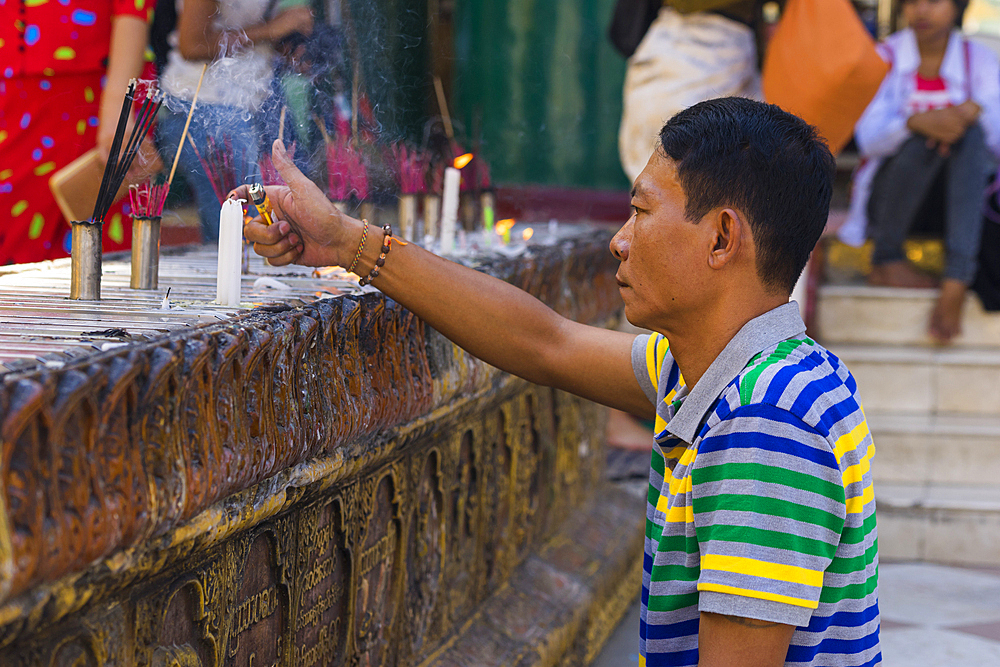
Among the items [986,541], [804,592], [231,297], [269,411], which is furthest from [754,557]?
[986,541]

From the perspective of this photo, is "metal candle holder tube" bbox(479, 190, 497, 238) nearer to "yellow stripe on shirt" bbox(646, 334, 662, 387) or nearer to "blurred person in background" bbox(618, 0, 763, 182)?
"blurred person in background" bbox(618, 0, 763, 182)

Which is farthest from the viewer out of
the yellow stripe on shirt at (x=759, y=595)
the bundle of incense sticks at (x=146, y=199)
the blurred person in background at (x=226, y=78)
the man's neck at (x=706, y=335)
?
the blurred person in background at (x=226, y=78)

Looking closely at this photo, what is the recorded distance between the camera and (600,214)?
20.0 feet

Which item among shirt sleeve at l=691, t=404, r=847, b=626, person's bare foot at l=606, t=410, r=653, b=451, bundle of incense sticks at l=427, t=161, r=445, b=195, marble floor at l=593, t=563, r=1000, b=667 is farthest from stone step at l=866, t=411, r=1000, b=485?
shirt sleeve at l=691, t=404, r=847, b=626

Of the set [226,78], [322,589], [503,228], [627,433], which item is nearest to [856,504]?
[322,589]

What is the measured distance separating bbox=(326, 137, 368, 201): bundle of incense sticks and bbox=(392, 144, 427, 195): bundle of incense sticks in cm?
37

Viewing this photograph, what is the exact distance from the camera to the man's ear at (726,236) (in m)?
1.32

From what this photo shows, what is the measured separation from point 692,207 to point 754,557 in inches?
18.8

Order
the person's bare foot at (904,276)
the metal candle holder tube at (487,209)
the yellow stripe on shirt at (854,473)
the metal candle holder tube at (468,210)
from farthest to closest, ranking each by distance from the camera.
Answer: the person's bare foot at (904,276), the metal candle holder tube at (468,210), the metal candle holder tube at (487,209), the yellow stripe on shirt at (854,473)

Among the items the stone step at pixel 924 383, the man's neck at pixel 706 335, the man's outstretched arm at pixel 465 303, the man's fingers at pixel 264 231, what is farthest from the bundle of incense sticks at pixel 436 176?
the stone step at pixel 924 383

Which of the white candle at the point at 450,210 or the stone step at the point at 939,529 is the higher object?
the white candle at the point at 450,210

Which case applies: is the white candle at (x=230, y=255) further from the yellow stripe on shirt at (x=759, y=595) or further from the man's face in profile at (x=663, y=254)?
the yellow stripe on shirt at (x=759, y=595)

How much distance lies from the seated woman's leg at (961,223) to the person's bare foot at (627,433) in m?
1.50

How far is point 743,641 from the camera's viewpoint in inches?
46.2
